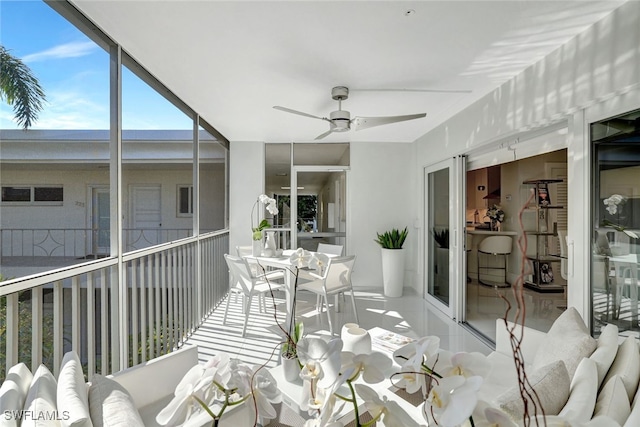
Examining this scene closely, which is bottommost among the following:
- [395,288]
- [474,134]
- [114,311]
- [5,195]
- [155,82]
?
[395,288]

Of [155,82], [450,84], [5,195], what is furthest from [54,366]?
[450,84]

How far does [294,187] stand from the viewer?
18.5 feet

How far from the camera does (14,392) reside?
3.47 feet

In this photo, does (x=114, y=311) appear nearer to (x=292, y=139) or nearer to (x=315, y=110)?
(x=315, y=110)

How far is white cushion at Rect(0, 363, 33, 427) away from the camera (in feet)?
3.05

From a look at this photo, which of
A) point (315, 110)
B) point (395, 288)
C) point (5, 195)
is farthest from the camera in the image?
point (395, 288)

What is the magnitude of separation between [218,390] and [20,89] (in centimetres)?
193

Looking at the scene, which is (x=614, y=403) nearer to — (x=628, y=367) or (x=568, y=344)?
(x=628, y=367)

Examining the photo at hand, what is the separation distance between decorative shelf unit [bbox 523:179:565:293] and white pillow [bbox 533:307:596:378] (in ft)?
13.7

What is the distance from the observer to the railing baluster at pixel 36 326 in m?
1.67

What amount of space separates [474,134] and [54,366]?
3916mm

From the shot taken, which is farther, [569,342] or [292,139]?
[292,139]

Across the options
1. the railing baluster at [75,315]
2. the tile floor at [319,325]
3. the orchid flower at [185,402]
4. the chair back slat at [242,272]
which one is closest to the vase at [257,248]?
the chair back slat at [242,272]

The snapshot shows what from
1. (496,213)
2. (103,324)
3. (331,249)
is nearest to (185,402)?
(103,324)
